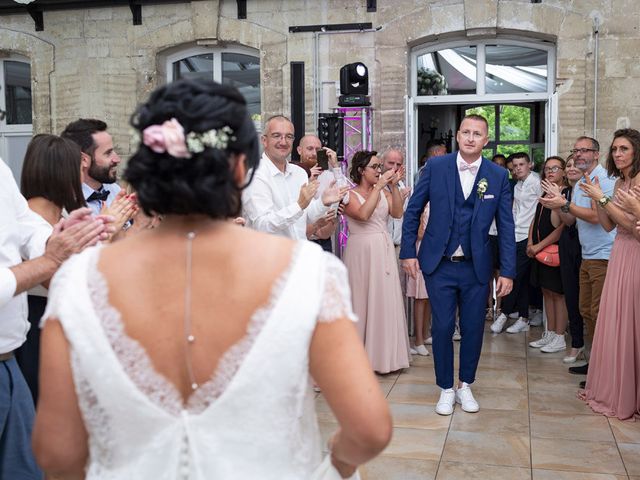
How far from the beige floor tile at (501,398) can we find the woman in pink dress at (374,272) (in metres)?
0.79

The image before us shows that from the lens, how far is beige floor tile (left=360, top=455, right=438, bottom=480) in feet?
12.4

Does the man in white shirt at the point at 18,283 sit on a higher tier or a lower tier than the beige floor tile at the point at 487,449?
higher

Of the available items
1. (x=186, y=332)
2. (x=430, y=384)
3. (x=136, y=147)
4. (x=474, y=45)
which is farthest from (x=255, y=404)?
(x=474, y=45)

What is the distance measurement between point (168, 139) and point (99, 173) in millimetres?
2806

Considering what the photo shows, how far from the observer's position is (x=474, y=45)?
8.85 meters

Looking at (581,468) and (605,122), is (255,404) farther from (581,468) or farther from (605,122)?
(605,122)

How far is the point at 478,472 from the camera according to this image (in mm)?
3818

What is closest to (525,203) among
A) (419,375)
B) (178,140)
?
(419,375)

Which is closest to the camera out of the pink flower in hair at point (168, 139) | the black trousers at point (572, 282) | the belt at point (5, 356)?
the pink flower in hair at point (168, 139)

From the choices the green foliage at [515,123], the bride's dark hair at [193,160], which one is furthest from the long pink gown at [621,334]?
the green foliage at [515,123]

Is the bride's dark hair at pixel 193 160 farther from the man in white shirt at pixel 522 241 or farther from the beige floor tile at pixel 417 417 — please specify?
the man in white shirt at pixel 522 241

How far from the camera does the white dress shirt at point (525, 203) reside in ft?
25.1

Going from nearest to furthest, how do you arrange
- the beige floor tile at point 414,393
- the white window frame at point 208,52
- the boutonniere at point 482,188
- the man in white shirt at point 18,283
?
the man in white shirt at point 18,283 < the boutonniere at point 482,188 < the beige floor tile at point 414,393 < the white window frame at point 208,52

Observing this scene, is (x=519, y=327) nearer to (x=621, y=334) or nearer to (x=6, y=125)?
(x=621, y=334)
